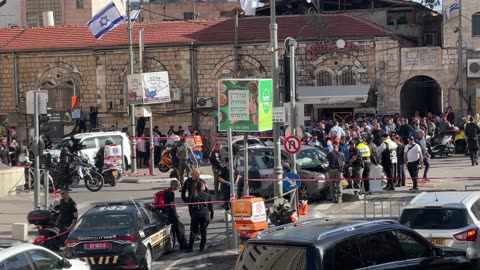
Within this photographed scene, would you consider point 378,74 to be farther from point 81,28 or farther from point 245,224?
point 245,224

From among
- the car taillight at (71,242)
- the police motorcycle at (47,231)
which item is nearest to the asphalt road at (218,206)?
the car taillight at (71,242)

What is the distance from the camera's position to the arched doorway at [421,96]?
4447 centimetres

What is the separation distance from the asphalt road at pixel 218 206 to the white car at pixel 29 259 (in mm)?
4837

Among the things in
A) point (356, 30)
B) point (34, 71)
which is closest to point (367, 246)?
point (356, 30)

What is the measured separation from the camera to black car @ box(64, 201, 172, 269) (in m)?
16.0

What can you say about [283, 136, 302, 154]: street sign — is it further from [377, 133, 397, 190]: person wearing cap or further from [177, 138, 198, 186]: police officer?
[177, 138, 198, 186]: police officer

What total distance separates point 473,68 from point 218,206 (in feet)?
69.7

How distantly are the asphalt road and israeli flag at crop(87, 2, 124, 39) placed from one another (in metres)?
7.10

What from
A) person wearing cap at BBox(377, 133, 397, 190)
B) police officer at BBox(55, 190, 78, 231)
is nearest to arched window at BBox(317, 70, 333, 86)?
person wearing cap at BBox(377, 133, 397, 190)

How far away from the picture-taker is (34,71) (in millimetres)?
46250

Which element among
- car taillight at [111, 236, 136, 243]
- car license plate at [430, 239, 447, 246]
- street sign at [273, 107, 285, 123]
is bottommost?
car taillight at [111, 236, 136, 243]

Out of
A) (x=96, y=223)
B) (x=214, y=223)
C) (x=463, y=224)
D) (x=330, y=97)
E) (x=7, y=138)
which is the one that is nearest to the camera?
(x=463, y=224)

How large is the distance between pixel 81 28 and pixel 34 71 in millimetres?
3844

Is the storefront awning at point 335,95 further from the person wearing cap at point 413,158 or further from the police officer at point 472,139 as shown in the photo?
the person wearing cap at point 413,158
